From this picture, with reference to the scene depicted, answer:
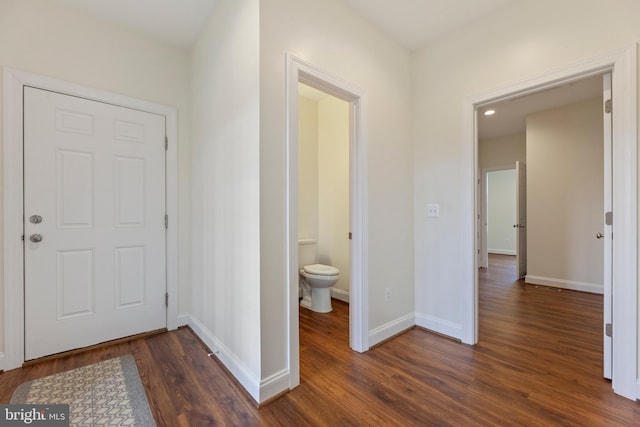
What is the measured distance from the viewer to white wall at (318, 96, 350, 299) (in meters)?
3.37

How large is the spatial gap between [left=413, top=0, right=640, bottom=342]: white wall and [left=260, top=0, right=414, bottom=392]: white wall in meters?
0.14

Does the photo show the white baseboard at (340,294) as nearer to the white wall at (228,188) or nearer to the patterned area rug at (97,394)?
the white wall at (228,188)

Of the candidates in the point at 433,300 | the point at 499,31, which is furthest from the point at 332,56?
the point at 433,300

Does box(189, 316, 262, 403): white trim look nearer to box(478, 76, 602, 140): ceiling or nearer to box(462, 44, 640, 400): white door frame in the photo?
box(462, 44, 640, 400): white door frame

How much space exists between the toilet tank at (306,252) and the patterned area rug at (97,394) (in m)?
1.86

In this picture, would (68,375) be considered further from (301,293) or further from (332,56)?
(332,56)

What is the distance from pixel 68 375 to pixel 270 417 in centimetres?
148

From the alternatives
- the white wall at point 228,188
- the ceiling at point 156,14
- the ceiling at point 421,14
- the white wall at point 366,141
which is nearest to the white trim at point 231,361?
the white wall at point 228,188

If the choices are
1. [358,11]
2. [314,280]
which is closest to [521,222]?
[314,280]

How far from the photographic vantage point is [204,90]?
240 cm

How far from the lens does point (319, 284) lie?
2.95 meters

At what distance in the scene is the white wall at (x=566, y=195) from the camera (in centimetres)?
377

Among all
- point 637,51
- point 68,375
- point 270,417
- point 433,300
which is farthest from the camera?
point 433,300

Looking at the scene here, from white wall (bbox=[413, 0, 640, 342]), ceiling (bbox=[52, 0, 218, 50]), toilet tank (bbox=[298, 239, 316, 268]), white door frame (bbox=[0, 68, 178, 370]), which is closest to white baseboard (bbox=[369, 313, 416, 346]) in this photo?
white wall (bbox=[413, 0, 640, 342])
